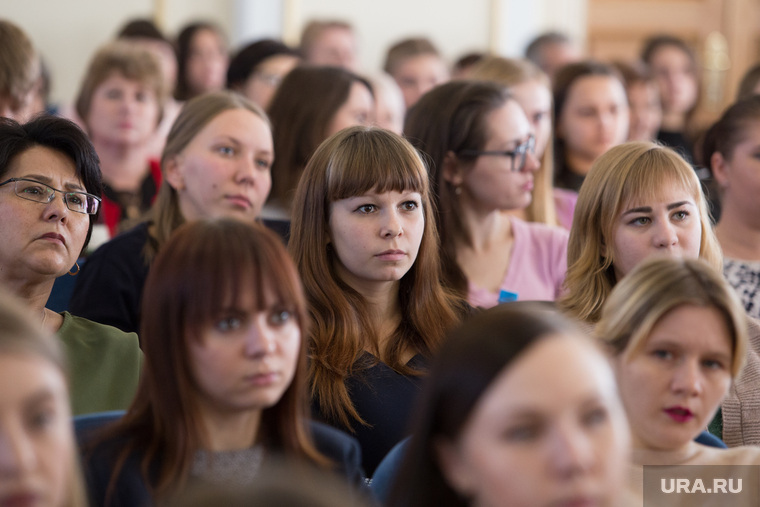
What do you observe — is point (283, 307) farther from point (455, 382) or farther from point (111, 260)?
point (111, 260)

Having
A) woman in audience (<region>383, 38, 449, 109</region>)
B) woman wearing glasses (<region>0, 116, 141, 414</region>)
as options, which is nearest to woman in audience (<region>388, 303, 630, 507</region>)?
woman wearing glasses (<region>0, 116, 141, 414</region>)

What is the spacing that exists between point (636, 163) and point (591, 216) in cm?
17

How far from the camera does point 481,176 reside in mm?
2805

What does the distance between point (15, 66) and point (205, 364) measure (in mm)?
1868

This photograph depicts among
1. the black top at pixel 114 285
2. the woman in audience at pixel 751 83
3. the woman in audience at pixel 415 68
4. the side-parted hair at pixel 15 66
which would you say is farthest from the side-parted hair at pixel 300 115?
the woman in audience at pixel 751 83

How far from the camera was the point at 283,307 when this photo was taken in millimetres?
1485

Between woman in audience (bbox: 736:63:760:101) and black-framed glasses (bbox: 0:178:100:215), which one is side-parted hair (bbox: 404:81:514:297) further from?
woman in audience (bbox: 736:63:760:101)

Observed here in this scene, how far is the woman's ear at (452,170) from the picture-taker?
9.24 ft

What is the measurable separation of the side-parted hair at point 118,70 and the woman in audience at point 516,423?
2711 mm

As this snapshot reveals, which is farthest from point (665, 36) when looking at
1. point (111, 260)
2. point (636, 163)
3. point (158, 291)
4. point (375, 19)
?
point (158, 291)

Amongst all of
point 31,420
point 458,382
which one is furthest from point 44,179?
point 458,382

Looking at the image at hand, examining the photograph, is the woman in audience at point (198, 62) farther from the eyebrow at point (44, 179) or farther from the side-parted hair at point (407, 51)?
the eyebrow at point (44, 179)

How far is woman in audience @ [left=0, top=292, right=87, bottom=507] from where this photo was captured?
1090mm

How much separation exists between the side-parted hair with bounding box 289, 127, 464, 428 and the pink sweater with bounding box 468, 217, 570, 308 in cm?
46
